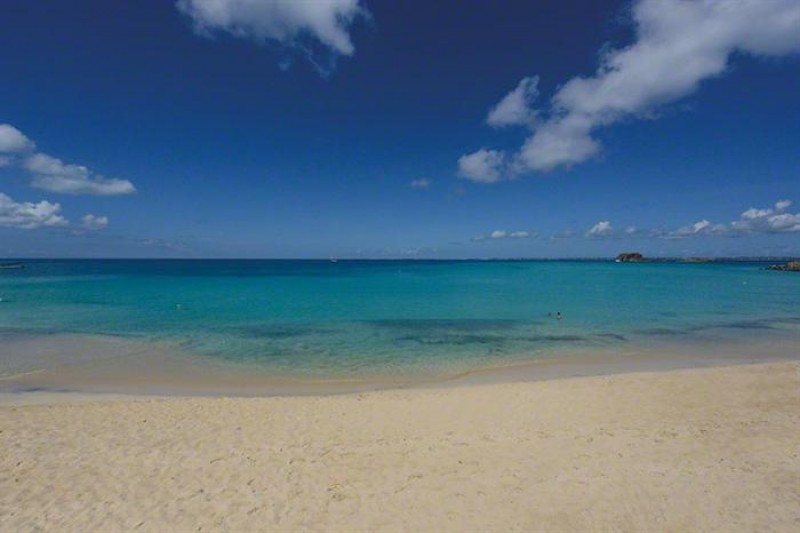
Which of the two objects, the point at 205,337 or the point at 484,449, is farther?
the point at 205,337

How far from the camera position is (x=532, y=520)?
18.8 ft

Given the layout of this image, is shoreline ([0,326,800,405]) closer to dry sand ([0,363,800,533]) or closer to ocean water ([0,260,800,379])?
ocean water ([0,260,800,379])

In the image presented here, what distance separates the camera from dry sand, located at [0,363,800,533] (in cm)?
581

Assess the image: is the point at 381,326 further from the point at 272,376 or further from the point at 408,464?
the point at 408,464

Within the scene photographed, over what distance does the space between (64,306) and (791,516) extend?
138 ft

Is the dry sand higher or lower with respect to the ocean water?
higher

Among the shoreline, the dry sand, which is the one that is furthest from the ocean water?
the dry sand

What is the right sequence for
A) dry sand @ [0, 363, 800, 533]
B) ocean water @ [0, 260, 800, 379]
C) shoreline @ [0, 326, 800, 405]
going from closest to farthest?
dry sand @ [0, 363, 800, 533]
shoreline @ [0, 326, 800, 405]
ocean water @ [0, 260, 800, 379]

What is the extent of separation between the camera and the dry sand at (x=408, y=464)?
581 centimetres

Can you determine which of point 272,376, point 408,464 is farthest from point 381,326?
point 408,464

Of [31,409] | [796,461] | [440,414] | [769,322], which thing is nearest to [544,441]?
[440,414]

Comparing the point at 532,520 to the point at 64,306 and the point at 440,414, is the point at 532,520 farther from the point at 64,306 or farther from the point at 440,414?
the point at 64,306

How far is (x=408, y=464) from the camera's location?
7.32 metres

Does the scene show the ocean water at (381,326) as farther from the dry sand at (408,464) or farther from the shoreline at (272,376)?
the dry sand at (408,464)
